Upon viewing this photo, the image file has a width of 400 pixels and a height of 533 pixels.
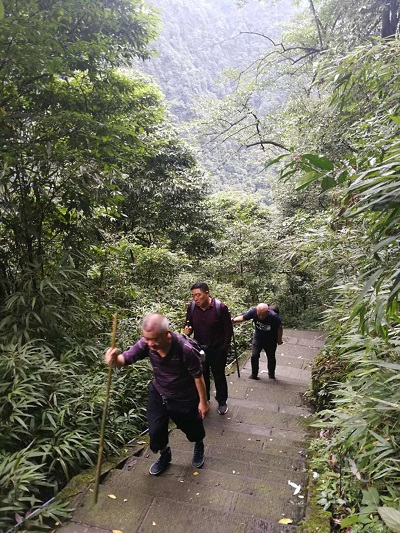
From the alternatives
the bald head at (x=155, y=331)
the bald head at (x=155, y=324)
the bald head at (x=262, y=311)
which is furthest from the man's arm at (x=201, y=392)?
the bald head at (x=262, y=311)

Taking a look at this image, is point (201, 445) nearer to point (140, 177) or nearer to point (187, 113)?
point (140, 177)

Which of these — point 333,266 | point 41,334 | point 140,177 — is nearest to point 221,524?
point 41,334

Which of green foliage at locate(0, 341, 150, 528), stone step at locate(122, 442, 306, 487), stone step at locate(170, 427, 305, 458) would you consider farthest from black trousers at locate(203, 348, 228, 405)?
green foliage at locate(0, 341, 150, 528)

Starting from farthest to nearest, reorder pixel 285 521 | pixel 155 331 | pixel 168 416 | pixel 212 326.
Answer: pixel 212 326 → pixel 168 416 → pixel 155 331 → pixel 285 521

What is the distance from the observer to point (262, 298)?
1099 cm

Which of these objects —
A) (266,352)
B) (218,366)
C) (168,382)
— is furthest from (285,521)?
(266,352)

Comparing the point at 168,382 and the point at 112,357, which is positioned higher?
the point at 112,357

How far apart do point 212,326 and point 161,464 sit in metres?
1.52

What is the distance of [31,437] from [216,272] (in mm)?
7756

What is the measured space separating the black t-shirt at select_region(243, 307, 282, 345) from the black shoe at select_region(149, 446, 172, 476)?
234cm

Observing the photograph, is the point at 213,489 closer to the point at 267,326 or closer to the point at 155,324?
the point at 155,324

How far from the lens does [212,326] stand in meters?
4.15

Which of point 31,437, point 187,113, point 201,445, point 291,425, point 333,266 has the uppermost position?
point 187,113

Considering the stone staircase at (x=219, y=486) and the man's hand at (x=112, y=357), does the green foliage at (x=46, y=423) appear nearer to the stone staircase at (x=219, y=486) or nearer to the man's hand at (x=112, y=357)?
the stone staircase at (x=219, y=486)
